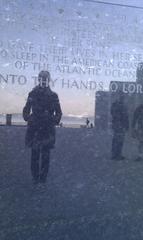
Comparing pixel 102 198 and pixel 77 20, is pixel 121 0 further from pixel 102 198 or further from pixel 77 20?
pixel 102 198

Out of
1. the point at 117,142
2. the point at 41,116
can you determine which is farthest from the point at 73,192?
the point at 41,116

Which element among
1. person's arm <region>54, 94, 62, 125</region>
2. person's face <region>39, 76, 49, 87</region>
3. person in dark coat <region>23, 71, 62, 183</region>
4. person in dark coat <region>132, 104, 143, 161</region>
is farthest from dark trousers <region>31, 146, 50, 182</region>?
person in dark coat <region>132, 104, 143, 161</region>

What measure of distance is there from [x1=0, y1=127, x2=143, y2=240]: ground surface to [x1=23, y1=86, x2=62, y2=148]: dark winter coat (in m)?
0.06

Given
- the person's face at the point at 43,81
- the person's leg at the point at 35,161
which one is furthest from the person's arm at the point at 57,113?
the person's leg at the point at 35,161

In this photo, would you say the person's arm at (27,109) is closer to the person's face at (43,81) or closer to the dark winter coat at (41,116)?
the dark winter coat at (41,116)

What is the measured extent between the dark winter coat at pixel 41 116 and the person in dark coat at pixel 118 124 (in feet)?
1.30

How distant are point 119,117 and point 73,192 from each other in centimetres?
61

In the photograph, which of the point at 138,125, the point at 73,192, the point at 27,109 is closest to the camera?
Answer: the point at 27,109

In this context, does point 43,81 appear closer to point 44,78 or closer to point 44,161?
point 44,78

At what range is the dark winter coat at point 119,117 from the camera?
127 inches

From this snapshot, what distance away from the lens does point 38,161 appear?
122 inches

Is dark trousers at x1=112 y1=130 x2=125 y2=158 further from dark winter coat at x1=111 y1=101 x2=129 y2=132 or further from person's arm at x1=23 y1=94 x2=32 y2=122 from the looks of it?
person's arm at x1=23 y1=94 x2=32 y2=122

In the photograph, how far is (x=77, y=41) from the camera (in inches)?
124

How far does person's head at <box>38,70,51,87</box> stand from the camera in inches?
121
